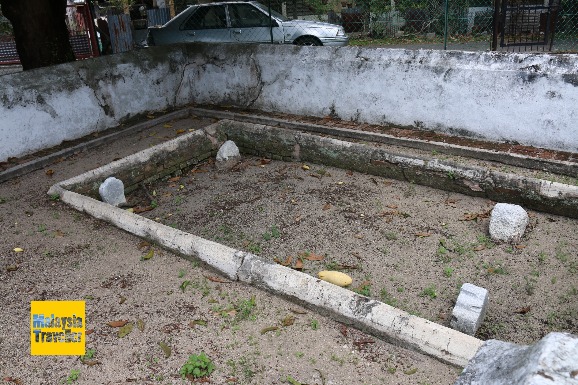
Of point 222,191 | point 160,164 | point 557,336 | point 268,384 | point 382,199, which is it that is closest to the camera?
point 557,336

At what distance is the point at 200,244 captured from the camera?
156 inches

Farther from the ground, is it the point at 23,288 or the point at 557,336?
the point at 557,336

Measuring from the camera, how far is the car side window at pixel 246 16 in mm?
10125

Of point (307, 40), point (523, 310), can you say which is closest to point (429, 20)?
point (307, 40)

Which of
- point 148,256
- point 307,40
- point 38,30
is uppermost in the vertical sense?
point 38,30

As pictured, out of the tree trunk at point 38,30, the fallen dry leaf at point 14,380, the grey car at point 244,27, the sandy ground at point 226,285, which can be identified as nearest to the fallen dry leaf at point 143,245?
the sandy ground at point 226,285

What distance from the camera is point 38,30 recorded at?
24.8 feet

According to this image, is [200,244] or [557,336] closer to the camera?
[557,336]

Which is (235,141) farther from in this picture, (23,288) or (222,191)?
(23,288)

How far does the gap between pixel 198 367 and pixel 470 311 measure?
179 centimetres

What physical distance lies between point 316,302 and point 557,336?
2018 mm

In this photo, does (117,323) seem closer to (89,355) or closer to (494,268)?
(89,355)

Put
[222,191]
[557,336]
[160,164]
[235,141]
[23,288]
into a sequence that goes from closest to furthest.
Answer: [557,336] < [23,288] < [222,191] < [160,164] < [235,141]

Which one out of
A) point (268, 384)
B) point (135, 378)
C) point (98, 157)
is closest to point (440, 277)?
point (268, 384)
